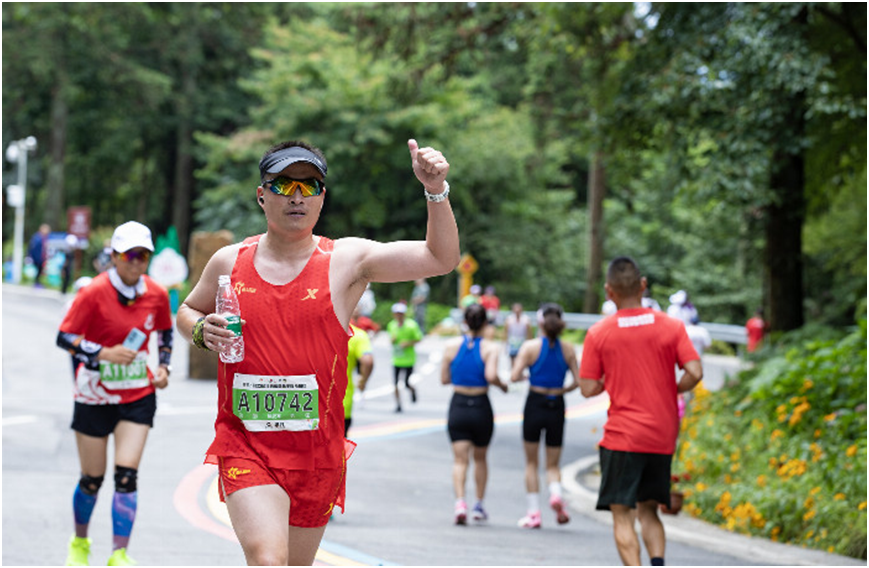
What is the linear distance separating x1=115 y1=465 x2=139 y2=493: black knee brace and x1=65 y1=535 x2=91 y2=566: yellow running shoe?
20.6 inches

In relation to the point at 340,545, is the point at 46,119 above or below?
above

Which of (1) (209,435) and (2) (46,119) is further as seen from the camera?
(2) (46,119)

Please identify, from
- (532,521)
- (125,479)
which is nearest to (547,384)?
(532,521)

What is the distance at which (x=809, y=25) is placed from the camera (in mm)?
14250

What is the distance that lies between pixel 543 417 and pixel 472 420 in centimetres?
66

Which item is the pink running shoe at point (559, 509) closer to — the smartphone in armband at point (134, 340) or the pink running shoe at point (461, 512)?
the pink running shoe at point (461, 512)

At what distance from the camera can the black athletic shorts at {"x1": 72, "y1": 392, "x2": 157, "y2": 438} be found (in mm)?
7969

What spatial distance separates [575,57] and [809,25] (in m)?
7.08

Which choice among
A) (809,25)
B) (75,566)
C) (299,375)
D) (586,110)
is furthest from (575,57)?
(299,375)

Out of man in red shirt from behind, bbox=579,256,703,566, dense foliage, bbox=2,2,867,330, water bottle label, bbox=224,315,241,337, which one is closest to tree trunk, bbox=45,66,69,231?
dense foliage, bbox=2,2,867,330

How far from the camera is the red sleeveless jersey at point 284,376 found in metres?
4.62

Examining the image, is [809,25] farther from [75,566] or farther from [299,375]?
[299,375]

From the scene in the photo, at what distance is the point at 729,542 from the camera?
10375 mm

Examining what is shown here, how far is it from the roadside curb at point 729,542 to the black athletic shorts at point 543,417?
107 centimetres
